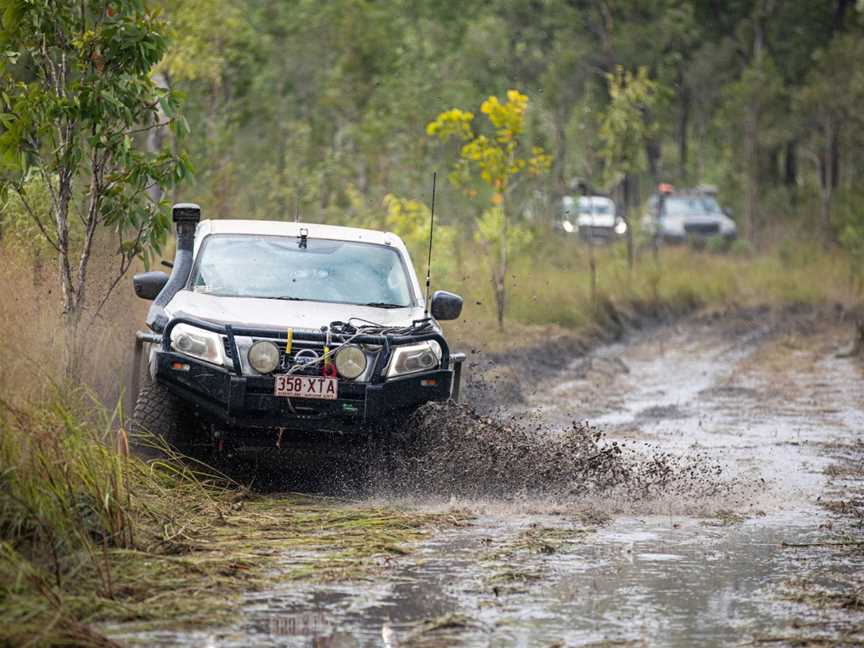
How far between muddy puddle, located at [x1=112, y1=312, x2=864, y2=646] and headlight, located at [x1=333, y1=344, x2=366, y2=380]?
768mm

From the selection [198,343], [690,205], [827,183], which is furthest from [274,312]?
[690,205]

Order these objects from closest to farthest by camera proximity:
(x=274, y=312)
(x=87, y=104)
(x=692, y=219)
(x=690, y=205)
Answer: (x=274, y=312) → (x=87, y=104) → (x=692, y=219) → (x=690, y=205)

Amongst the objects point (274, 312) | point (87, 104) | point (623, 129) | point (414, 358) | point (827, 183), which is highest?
point (87, 104)

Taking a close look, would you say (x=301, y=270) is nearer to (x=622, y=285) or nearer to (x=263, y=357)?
(x=263, y=357)

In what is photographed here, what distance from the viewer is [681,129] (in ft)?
178

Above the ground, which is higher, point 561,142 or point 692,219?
point 561,142

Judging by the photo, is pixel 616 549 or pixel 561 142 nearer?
pixel 616 549

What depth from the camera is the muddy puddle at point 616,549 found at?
681 centimetres

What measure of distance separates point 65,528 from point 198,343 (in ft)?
8.71

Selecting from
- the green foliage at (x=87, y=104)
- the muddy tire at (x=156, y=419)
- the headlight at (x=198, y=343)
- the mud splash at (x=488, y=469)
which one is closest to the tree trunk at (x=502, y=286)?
the green foliage at (x=87, y=104)

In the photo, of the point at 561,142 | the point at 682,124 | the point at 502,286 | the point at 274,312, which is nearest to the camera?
the point at 274,312

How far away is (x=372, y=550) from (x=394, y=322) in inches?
92.8

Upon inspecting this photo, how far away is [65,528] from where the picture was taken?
728 centimetres

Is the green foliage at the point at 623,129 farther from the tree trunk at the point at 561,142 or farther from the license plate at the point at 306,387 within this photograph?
the license plate at the point at 306,387
